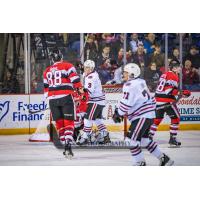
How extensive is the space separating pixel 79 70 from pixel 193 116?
3.86ft

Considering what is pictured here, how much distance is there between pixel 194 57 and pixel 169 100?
0.47m

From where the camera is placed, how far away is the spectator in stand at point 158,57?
5059mm

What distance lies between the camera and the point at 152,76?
5.03 m

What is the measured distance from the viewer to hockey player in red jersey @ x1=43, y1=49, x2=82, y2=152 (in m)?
5.01

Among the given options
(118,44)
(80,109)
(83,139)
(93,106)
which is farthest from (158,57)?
(83,139)

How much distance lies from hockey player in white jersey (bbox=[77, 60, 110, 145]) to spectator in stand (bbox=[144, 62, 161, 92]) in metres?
0.44

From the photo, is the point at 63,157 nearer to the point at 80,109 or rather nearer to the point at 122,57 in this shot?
the point at 80,109

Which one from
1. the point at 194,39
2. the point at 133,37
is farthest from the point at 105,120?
the point at 194,39

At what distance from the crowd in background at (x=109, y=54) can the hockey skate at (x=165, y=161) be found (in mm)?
658

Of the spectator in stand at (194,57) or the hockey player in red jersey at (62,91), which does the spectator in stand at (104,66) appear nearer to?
the hockey player in red jersey at (62,91)

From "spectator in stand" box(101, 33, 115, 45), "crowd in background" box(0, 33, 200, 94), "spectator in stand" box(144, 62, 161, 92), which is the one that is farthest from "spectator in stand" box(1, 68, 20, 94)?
"spectator in stand" box(144, 62, 161, 92)

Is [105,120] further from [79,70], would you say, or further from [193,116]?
[193,116]

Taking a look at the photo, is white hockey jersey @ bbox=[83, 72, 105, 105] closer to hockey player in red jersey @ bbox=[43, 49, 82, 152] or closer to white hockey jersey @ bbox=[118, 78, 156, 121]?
hockey player in red jersey @ bbox=[43, 49, 82, 152]
